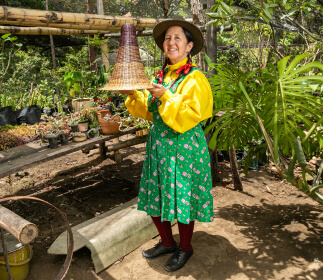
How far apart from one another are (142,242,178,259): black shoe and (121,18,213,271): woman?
1.22 ft

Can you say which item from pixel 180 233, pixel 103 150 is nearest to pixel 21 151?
pixel 103 150

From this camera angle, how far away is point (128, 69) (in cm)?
196

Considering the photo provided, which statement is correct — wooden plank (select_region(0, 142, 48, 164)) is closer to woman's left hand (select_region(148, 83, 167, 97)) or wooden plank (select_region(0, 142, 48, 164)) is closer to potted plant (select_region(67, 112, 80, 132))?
potted plant (select_region(67, 112, 80, 132))

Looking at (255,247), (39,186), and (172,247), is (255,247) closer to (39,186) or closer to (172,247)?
(172,247)

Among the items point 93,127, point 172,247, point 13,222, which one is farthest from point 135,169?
point 13,222

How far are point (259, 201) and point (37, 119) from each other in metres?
3.63

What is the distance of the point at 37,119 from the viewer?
490 centimetres

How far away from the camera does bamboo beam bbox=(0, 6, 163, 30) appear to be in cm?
252

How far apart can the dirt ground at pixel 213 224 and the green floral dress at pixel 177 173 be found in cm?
56

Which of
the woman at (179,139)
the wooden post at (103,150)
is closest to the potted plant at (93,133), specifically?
the wooden post at (103,150)

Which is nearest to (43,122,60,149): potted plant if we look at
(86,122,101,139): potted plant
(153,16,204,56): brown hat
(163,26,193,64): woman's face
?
(86,122,101,139): potted plant

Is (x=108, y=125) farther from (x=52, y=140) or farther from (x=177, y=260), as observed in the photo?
(x=177, y=260)

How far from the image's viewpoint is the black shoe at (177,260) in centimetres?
247

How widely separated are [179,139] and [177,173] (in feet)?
0.82
